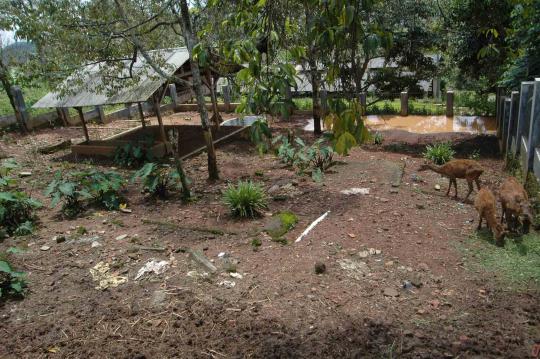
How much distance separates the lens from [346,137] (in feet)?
7.66

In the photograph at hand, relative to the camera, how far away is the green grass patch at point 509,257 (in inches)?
165

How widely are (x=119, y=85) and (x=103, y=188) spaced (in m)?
4.03

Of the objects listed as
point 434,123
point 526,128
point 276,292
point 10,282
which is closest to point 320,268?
point 276,292

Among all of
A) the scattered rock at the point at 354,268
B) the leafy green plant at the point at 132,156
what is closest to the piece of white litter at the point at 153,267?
the scattered rock at the point at 354,268

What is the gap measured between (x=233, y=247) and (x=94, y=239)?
2002 millimetres

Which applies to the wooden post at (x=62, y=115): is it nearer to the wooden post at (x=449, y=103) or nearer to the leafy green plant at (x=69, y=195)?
the leafy green plant at (x=69, y=195)

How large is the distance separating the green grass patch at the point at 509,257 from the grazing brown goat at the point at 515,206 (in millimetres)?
187

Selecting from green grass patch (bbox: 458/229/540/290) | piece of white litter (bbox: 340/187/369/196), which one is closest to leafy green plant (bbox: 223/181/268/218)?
piece of white litter (bbox: 340/187/369/196)

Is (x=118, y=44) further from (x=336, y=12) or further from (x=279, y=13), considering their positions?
(x=336, y=12)

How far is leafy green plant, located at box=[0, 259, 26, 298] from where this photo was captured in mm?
4364

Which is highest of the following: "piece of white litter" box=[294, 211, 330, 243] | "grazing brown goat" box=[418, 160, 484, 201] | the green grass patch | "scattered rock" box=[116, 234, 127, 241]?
"grazing brown goat" box=[418, 160, 484, 201]

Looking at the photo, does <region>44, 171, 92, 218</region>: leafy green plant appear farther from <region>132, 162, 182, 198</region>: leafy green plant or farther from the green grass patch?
the green grass patch

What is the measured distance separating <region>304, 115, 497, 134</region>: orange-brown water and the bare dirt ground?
8.94 meters

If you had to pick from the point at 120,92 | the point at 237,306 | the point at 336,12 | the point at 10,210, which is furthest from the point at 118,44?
the point at 336,12
